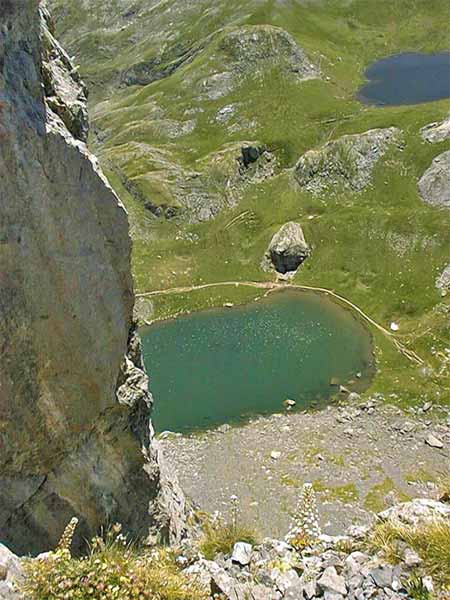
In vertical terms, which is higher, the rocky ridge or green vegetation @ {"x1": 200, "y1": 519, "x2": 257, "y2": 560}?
the rocky ridge

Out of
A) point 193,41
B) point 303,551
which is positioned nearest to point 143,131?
point 193,41

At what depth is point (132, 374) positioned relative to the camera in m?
22.7

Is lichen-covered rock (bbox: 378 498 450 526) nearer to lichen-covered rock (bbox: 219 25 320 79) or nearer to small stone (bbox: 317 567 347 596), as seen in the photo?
small stone (bbox: 317 567 347 596)

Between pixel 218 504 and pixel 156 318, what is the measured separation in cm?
3423

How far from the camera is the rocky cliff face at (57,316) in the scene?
15641mm

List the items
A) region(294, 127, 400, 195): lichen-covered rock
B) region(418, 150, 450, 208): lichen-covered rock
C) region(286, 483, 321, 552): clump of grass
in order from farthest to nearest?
region(294, 127, 400, 195): lichen-covered rock → region(418, 150, 450, 208): lichen-covered rock → region(286, 483, 321, 552): clump of grass

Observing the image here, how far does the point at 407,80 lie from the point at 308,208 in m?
68.7

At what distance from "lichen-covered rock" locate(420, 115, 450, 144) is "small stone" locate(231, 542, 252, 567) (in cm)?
8422

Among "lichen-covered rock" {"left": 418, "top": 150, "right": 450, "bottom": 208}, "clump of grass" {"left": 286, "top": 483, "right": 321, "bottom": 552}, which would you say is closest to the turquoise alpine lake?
"lichen-covered rock" {"left": 418, "top": 150, "right": 450, "bottom": 208}

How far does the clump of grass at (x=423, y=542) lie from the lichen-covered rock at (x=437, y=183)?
7138cm

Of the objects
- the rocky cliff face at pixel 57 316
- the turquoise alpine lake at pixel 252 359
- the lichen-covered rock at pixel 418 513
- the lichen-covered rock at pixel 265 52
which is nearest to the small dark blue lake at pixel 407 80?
the lichen-covered rock at pixel 265 52

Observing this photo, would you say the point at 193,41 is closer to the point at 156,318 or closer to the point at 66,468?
the point at 156,318

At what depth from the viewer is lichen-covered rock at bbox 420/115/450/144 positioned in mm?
85250

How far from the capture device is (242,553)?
47.1 feet
